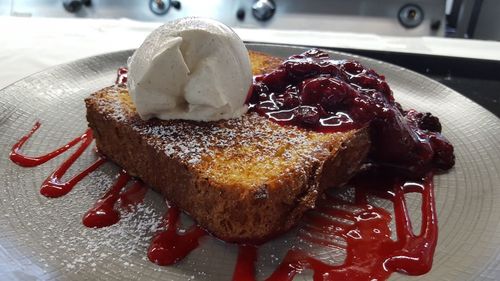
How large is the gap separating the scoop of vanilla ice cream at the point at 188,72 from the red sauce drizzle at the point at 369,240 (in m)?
0.42

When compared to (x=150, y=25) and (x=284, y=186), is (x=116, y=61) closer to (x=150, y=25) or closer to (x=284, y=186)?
(x=150, y=25)

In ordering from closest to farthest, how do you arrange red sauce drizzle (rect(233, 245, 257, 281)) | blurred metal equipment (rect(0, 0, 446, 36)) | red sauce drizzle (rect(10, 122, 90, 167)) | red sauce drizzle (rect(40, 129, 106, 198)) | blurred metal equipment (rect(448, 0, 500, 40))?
1. red sauce drizzle (rect(233, 245, 257, 281))
2. red sauce drizzle (rect(40, 129, 106, 198))
3. red sauce drizzle (rect(10, 122, 90, 167))
4. blurred metal equipment (rect(0, 0, 446, 36))
5. blurred metal equipment (rect(448, 0, 500, 40))

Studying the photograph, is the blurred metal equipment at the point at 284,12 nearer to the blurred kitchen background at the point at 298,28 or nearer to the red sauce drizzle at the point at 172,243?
the blurred kitchen background at the point at 298,28

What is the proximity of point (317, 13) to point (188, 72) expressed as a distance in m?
1.96

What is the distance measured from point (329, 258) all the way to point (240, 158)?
0.33m

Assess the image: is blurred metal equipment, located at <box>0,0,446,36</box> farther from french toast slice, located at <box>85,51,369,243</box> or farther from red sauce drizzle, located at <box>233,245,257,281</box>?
red sauce drizzle, located at <box>233,245,257,281</box>

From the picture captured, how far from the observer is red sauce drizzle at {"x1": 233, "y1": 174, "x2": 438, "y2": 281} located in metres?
1.14

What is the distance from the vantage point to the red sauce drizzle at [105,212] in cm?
128

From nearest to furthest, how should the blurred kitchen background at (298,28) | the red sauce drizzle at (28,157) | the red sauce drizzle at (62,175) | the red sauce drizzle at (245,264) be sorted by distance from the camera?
the red sauce drizzle at (245,264) → the red sauce drizzle at (62,175) → the red sauce drizzle at (28,157) → the blurred kitchen background at (298,28)

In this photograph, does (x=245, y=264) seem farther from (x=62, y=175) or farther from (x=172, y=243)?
(x=62, y=175)

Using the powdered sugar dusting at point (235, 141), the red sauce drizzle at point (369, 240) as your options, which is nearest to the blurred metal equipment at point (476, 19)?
the red sauce drizzle at point (369, 240)

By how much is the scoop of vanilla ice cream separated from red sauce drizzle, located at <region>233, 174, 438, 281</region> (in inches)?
16.7

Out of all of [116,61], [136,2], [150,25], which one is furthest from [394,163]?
[136,2]

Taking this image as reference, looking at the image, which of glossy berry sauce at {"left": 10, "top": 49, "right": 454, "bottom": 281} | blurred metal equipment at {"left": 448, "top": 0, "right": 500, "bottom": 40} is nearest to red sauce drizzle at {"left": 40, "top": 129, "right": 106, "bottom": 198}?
glossy berry sauce at {"left": 10, "top": 49, "right": 454, "bottom": 281}
